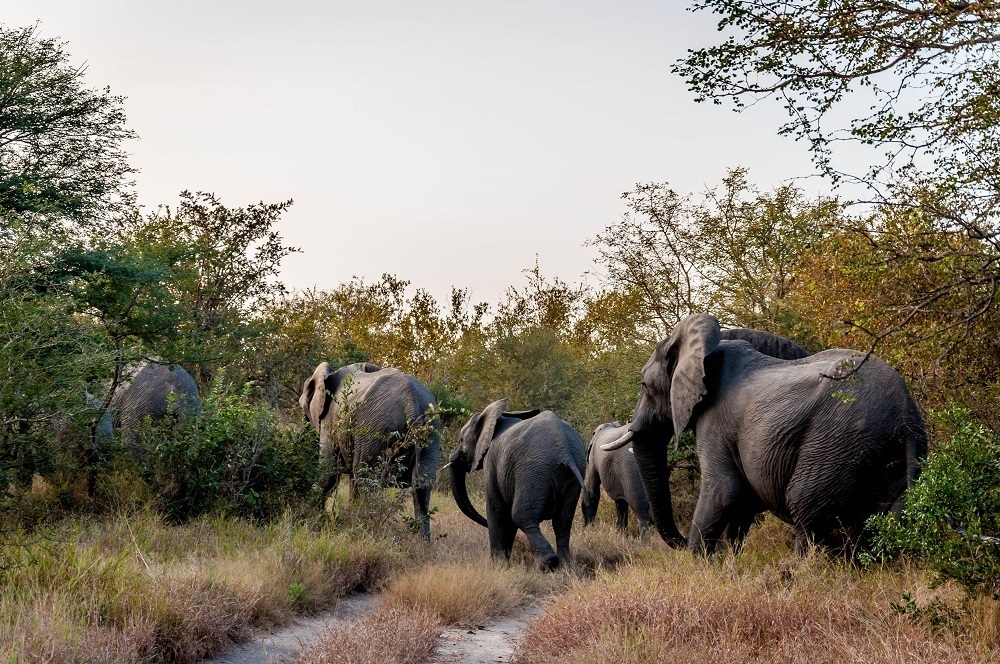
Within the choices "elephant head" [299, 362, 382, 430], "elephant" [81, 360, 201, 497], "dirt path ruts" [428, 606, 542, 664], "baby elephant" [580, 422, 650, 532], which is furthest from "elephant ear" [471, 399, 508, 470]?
"elephant" [81, 360, 201, 497]

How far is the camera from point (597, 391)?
18.8 meters

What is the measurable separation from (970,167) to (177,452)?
848 centimetres

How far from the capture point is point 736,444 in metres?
7.22

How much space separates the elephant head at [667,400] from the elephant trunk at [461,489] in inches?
117

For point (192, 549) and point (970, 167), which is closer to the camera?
point (970, 167)

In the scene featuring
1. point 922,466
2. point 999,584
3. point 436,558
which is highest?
point 922,466

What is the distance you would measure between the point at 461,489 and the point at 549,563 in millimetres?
2133

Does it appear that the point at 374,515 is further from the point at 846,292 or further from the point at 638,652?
the point at 846,292

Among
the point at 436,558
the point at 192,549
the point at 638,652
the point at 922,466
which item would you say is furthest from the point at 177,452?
the point at 922,466

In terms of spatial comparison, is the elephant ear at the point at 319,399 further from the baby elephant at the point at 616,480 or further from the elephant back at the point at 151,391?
the baby elephant at the point at 616,480

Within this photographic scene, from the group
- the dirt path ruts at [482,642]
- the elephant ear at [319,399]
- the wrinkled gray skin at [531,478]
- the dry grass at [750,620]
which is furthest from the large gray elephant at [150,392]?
the dry grass at [750,620]

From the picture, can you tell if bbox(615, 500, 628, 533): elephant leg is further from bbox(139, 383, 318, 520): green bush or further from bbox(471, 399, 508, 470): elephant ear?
bbox(139, 383, 318, 520): green bush

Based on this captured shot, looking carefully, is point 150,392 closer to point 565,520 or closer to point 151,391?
point 151,391

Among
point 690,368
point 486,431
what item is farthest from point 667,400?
point 486,431
